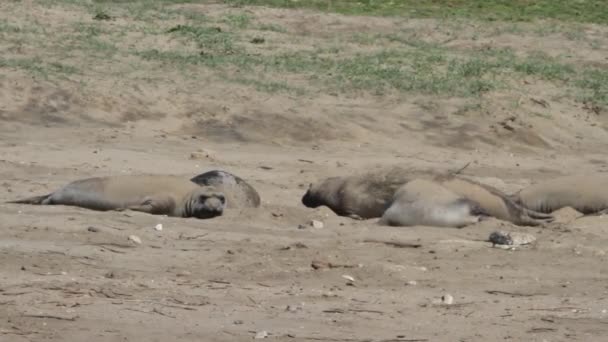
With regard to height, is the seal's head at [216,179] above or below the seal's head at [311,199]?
above

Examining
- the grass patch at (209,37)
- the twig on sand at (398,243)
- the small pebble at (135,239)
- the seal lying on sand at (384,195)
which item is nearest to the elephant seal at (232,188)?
the seal lying on sand at (384,195)

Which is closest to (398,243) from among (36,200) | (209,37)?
(36,200)

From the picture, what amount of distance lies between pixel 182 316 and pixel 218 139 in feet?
18.6

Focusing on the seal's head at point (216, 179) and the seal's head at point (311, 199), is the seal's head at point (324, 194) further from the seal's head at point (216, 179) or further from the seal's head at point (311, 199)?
the seal's head at point (216, 179)

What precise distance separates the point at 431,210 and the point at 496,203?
0.59 metres

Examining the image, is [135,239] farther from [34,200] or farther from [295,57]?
[295,57]

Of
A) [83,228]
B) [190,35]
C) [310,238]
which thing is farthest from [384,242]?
[190,35]

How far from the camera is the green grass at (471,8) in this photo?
59.4ft

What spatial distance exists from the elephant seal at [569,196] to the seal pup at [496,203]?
202 millimetres

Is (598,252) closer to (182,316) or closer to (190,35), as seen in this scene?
(182,316)

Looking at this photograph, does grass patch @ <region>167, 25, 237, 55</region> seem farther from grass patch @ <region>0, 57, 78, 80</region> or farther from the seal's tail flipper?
the seal's tail flipper

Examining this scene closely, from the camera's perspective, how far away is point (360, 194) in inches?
410

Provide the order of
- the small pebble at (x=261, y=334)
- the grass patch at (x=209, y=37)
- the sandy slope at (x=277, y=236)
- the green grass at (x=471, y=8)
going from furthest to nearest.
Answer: the green grass at (x=471, y=8) < the grass patch at (x=209, y=37) < the sandy slope at (x=277, y=236) < the small pebble at (x=261, y=334)

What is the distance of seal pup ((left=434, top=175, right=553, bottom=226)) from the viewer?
32.9ft
